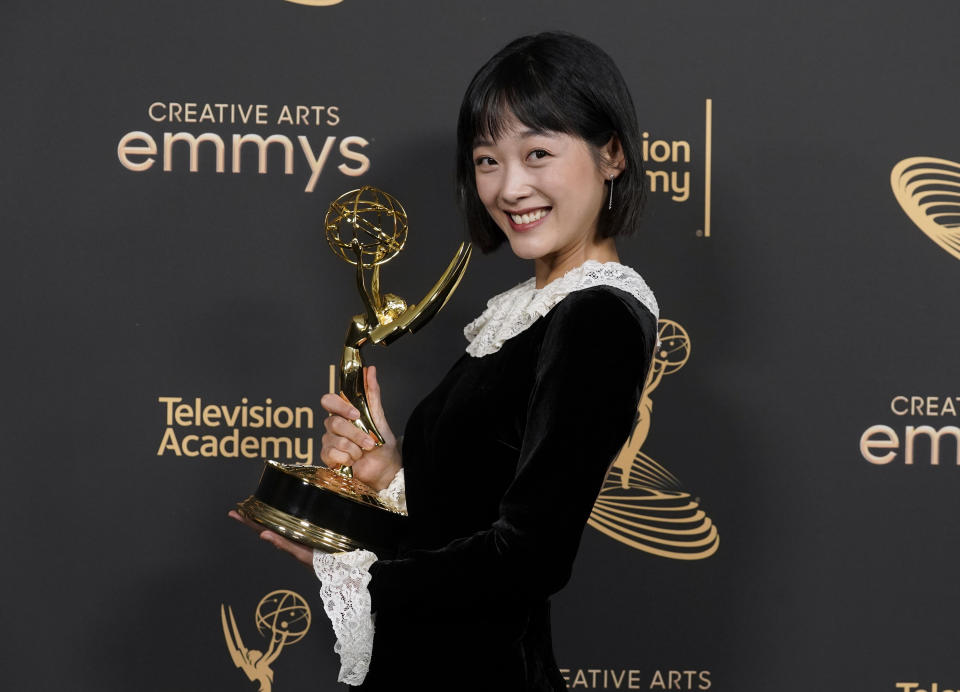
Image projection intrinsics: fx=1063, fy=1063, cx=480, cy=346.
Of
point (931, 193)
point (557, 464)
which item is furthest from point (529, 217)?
point (931, 193)

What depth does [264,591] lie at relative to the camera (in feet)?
7.76

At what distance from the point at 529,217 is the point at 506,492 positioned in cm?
39

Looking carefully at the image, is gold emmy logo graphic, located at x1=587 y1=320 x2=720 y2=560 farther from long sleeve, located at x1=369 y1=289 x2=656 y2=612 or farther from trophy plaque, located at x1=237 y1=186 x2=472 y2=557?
long sleeve, located at x1=369 y1=289 x2=656 y2=612

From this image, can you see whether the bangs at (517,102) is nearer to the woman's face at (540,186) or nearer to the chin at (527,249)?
the woman's face at (540,186)

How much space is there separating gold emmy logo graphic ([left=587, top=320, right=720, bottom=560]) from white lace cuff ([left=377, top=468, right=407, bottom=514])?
2.84ft

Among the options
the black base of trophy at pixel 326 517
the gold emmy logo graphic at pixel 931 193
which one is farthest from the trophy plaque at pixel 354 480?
the gold emmy logo graphic at pixel 931 193

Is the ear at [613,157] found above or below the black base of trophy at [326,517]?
above

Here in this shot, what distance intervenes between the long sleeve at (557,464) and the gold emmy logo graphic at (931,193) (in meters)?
1.29

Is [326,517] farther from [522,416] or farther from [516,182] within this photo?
[516,182]

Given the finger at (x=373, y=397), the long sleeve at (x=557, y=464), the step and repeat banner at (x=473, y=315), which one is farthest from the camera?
the step and repeat banner at (x=473, y=315)

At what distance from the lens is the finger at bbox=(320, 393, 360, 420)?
64.3 inches

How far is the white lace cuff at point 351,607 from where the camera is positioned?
132 centimetres

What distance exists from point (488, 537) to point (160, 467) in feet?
4.32

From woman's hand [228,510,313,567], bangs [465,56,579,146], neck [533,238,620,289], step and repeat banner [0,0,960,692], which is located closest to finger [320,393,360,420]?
woman's hand [228,510,313,567]
